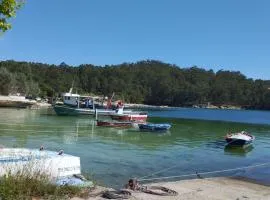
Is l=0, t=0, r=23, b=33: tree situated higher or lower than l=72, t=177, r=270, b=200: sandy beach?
higher

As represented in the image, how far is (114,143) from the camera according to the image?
126 feet

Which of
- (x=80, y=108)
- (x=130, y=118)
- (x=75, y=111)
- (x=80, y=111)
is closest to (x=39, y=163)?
(x=130, y=118)

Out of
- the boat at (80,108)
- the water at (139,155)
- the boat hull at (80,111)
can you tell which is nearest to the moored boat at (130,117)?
the boat at (80,108)

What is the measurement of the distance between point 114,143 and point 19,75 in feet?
382

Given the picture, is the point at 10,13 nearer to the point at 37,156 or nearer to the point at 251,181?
the point at 37,156

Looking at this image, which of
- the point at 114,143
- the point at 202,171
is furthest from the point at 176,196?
the point at 114,143

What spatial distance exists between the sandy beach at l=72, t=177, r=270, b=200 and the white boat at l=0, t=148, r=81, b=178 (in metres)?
1.55

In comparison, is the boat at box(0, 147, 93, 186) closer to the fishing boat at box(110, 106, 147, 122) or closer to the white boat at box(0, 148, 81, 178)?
the white boat at box(0, 148, 81, 178)

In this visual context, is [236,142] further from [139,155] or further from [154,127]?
[154,127]

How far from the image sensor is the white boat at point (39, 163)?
14048 millimetres

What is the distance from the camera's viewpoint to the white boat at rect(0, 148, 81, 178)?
14.0m

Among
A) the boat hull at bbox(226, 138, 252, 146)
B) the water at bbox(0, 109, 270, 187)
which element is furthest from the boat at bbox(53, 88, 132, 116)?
the boat hull at bbox(226, 138, 252, 146)

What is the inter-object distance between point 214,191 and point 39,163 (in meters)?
6.55

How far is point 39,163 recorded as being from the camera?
580 inches
